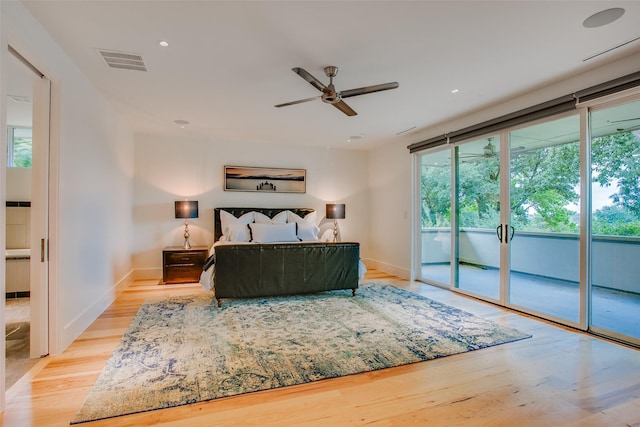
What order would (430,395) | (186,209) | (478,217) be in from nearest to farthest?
(430,395)
(478,217)
(186,209)

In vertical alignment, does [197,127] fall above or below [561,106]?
above

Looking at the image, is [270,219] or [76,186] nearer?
[76,186]

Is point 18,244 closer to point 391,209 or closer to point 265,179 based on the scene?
point 265,179

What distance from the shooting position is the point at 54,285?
2629mm

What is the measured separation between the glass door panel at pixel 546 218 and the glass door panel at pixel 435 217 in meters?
1.10

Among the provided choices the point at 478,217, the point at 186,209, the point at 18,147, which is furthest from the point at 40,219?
the point at 478,217

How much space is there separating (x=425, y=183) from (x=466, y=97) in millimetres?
1863

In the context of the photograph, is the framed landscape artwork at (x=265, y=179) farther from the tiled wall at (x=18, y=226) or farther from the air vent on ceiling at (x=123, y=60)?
the air vent on ceiling at (x=123, y=60)

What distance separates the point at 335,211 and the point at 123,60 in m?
4.21

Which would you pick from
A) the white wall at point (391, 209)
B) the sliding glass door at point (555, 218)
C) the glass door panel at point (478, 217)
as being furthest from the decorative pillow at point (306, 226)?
the glass door panel at point (478, 217)

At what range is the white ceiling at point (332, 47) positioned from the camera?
2.16 metres

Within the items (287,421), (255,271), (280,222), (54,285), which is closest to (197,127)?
(280,222)

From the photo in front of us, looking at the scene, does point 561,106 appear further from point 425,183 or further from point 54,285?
point 54,285

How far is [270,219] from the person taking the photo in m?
5.95
